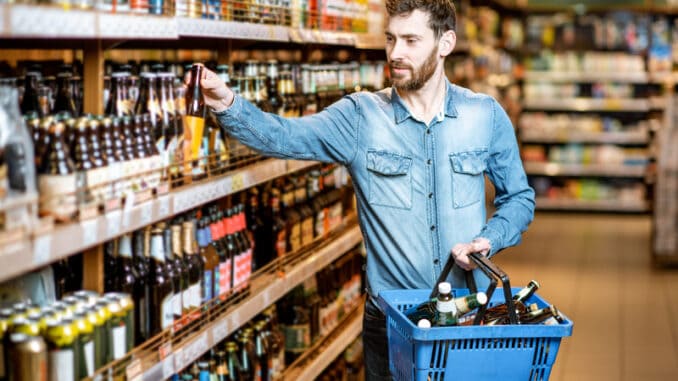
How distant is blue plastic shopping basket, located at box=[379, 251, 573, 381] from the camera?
7.97 ft

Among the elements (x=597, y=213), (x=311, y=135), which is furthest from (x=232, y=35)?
(x=597, y=213)

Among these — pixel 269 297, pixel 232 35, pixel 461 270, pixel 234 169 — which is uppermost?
pixel 232 35

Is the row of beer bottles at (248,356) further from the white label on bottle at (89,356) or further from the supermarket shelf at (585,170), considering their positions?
the supermarket shelf at (585,170)

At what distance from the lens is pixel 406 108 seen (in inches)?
123

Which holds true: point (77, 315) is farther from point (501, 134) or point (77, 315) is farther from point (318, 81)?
point (318, 81)

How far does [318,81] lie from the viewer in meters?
4.69

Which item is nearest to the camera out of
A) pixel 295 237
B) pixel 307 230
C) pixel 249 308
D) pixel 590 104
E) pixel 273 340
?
pixel 249 308

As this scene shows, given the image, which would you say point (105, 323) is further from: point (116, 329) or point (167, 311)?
point (167, 311)

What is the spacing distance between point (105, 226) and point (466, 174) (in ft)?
3.93

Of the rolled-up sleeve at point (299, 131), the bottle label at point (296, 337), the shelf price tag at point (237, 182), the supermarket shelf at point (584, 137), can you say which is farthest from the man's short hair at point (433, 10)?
the supermarket shelf at point (584, 137)

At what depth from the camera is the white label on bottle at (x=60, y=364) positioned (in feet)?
7.43

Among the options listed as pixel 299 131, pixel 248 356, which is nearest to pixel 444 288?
pixel 299 131

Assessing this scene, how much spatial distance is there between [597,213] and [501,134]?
9.61 m

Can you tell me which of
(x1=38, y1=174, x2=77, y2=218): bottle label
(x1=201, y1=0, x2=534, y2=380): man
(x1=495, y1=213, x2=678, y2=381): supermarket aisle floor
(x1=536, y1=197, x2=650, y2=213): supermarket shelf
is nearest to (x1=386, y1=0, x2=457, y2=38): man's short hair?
(x1=201, y1=0, x2=534, y2=380): man
